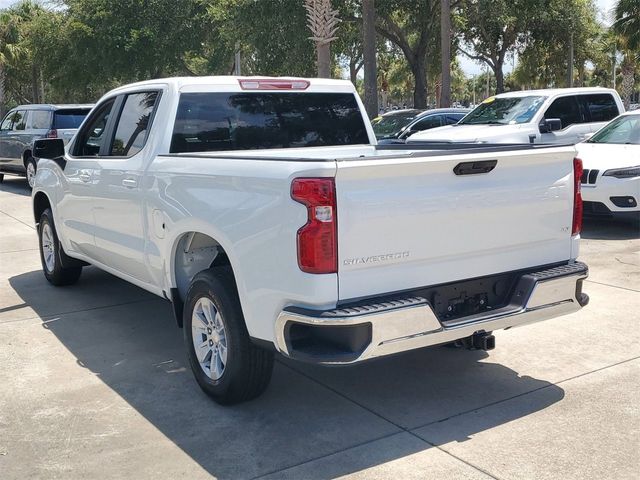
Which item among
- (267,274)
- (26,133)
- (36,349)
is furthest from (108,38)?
(267,274)

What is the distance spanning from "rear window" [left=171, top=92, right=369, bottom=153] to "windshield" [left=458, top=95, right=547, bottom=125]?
7870 mm

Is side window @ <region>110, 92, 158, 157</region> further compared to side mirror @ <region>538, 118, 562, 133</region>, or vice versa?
side mirror @ <region>538, 118, 562, 133</region>

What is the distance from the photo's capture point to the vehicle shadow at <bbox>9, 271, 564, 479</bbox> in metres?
3.93

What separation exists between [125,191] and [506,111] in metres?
9.84

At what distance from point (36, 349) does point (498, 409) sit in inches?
138

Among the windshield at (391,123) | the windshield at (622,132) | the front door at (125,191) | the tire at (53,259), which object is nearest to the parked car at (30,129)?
the windshield at (391,123)

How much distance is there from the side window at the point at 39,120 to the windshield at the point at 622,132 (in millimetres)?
10914

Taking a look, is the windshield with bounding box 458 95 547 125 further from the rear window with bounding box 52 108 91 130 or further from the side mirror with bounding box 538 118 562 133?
the rear window with bounding box 52 108 91 130

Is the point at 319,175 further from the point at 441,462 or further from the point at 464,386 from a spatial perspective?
the point at 464,386

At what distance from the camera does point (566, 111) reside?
44.5ft

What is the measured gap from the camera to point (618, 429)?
161 inches

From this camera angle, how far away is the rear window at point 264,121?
5363mm

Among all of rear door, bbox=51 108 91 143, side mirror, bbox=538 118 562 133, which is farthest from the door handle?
rear door, bbox=51 108 91 143

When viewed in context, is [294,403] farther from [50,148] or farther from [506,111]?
[506,111]
